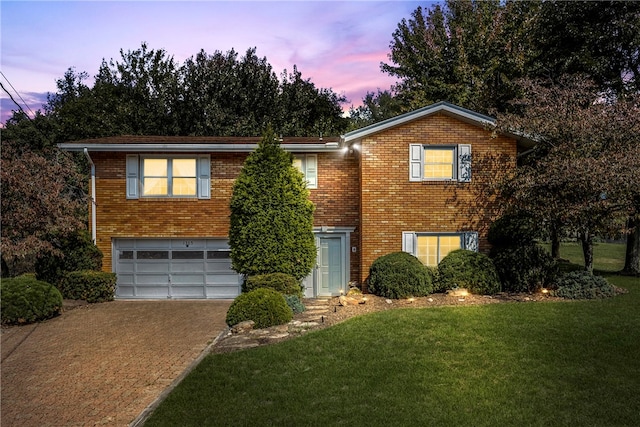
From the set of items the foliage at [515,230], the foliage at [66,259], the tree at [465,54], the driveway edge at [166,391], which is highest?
the tree at [465,54]

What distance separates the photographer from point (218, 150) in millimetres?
16562

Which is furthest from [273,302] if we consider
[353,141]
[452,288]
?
[353,141]

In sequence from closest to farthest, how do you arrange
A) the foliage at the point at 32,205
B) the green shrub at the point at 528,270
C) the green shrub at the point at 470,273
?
the foliage at the point at 32,205 < the green shrub at the point at 470,273 < the green shrub at the point at 528,270

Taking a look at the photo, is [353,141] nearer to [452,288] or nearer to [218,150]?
[218,150]

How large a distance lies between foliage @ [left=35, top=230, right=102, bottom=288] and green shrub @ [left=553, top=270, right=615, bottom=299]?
15.6 meters

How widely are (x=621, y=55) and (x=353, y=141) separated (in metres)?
14.1

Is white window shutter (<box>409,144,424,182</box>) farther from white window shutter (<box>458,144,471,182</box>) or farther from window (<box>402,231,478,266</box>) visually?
window (<box>402,231,478,266</box>)

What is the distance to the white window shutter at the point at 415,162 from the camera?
50.5 ft

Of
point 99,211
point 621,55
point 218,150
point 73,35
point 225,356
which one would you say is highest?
point 621,55

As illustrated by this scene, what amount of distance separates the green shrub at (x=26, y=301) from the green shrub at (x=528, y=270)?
13.6 metres

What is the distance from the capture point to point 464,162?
15406 millimetres

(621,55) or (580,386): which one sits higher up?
(621,55)

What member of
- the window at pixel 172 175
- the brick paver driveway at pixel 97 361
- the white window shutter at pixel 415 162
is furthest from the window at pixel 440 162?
the brick paver driveway at pixel 97 361

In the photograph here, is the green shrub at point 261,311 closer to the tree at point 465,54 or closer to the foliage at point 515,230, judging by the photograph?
the foliage at point 515,230
